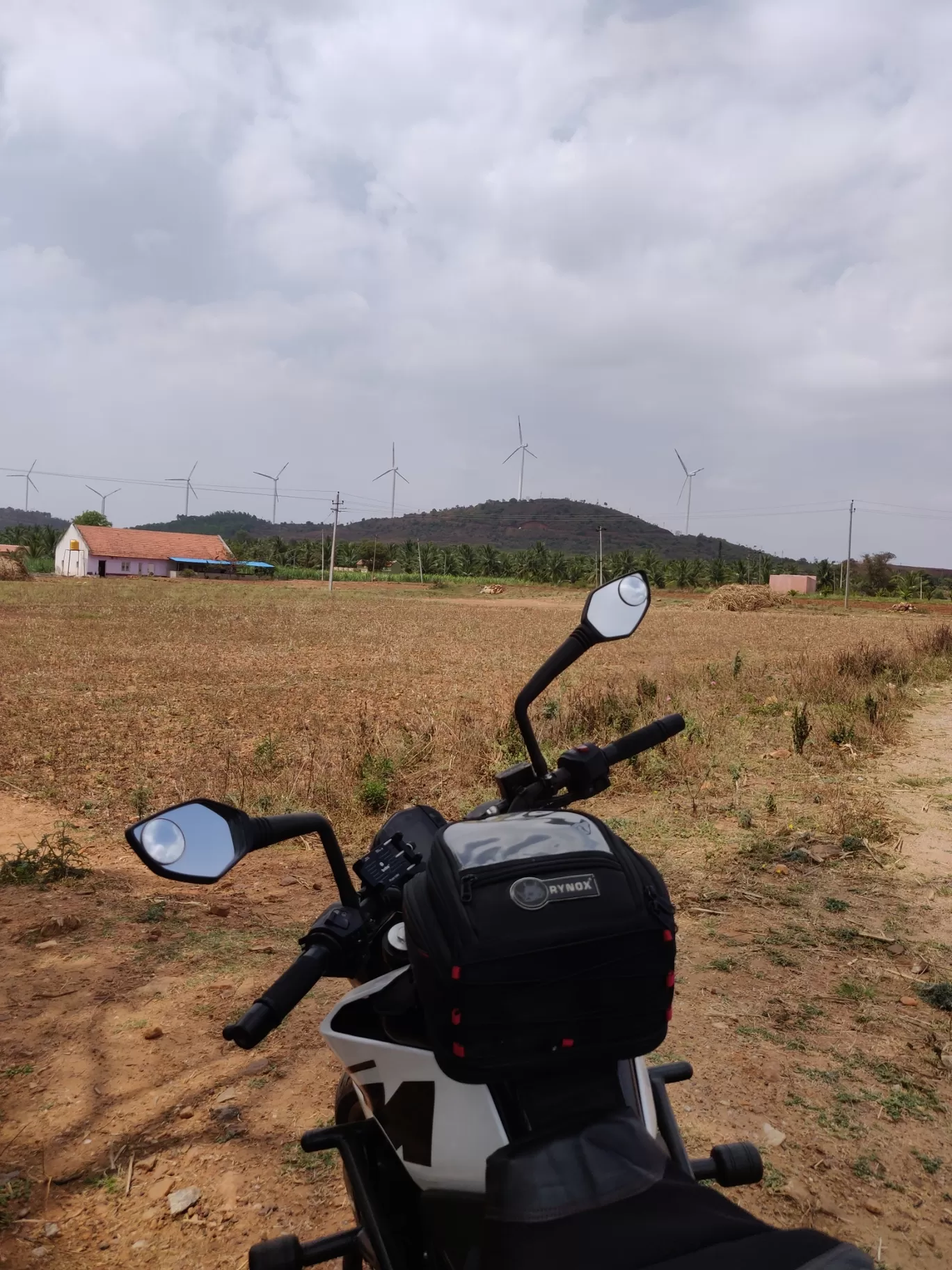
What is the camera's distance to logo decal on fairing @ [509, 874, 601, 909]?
1341mm

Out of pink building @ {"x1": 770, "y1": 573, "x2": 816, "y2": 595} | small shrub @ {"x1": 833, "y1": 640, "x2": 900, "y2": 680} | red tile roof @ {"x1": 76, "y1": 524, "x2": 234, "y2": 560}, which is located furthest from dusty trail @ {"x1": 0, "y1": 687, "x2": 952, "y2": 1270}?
red tile roof @ {"x1": 76, "y1": 524, "x2": 234, "y2": 560}

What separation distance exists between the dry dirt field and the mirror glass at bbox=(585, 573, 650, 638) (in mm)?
1850

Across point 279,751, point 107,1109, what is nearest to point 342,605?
point 279,751

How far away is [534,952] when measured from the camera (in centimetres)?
132

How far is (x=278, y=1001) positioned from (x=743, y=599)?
1962 inches

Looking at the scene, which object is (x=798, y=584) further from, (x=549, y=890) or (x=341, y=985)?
(x=549, y=890)

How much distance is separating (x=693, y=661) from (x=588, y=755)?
1731cm

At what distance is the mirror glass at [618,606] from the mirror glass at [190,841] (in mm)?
900

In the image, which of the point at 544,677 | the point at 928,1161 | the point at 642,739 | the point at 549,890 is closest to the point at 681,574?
the point at 928,1161

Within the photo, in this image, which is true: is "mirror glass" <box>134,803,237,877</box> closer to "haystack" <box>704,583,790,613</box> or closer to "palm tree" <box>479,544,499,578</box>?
"haystack" <box>704,583,790,613</box>

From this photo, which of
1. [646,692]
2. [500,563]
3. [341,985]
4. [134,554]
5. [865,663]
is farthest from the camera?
[500,563]

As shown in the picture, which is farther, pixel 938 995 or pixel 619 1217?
pixel 938 995

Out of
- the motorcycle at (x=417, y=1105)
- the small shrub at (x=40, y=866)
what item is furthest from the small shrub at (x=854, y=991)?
the small shrub at (x=40, y=866)

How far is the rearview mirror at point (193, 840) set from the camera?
4.61 feet
